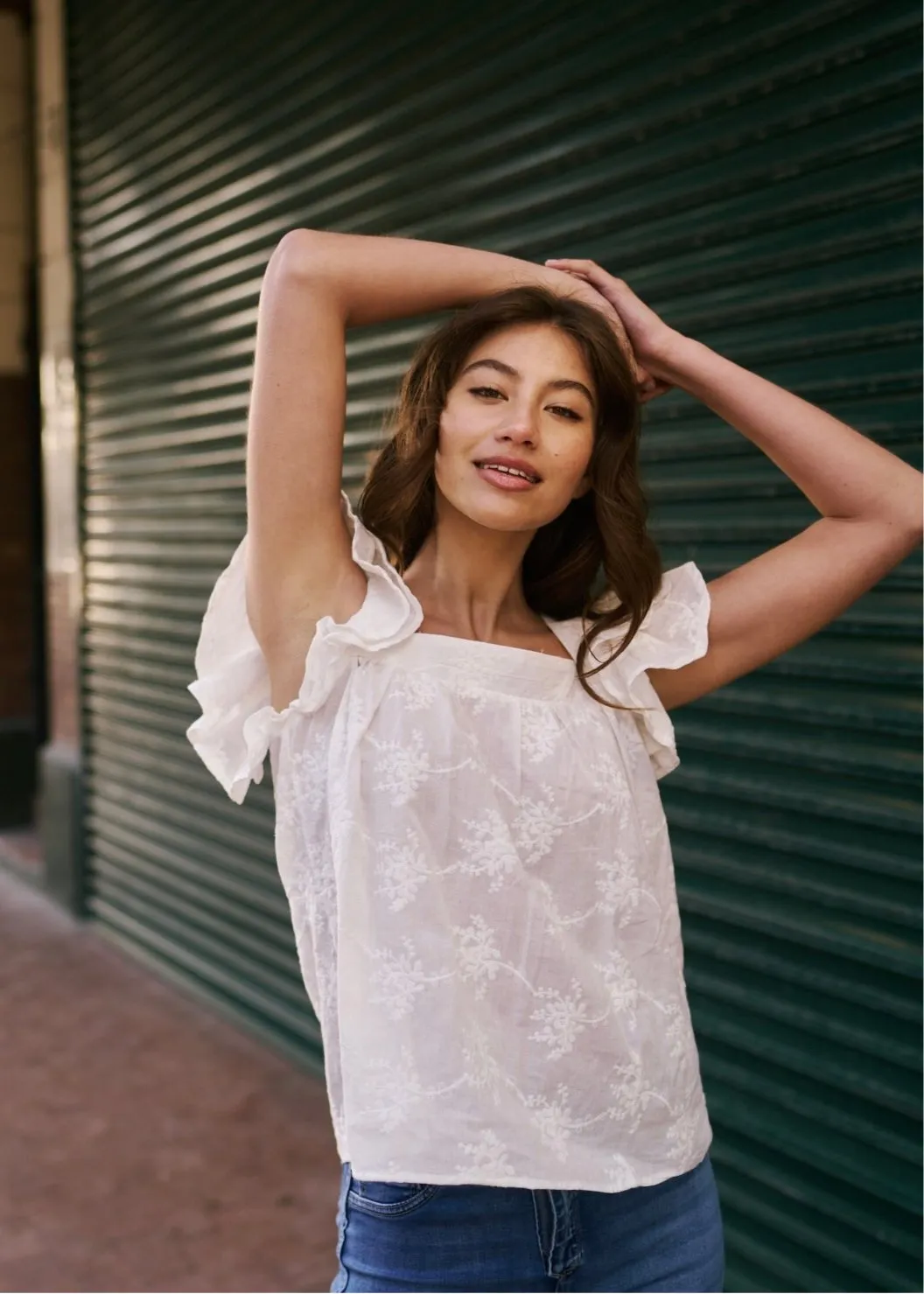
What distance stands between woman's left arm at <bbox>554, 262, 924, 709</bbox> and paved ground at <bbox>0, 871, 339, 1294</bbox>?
2.58 metres

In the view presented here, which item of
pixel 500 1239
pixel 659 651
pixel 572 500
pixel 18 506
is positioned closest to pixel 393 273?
pixel 572 500

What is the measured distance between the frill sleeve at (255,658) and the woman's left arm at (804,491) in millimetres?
438

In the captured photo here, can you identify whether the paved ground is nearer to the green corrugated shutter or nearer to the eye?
the green corrugated shutter

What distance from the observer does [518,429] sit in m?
1.75

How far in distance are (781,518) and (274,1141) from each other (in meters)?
2.79

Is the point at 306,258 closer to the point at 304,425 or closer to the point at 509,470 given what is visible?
the point at 304,425

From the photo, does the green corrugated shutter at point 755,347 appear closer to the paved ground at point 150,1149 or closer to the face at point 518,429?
the paved ground at point 150,1149

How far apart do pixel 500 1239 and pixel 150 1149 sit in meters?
3.17

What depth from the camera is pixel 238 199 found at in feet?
18.1

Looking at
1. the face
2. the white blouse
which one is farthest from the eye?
the white blouse

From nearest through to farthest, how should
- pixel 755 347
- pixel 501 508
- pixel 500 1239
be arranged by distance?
pixel 500 1239, pixel 501 508, pixel 755 347

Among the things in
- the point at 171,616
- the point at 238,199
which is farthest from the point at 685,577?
the point at 171,616

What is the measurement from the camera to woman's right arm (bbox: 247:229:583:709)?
68.2 inches

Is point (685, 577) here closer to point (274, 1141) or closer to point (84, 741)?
point (274, 1141)
